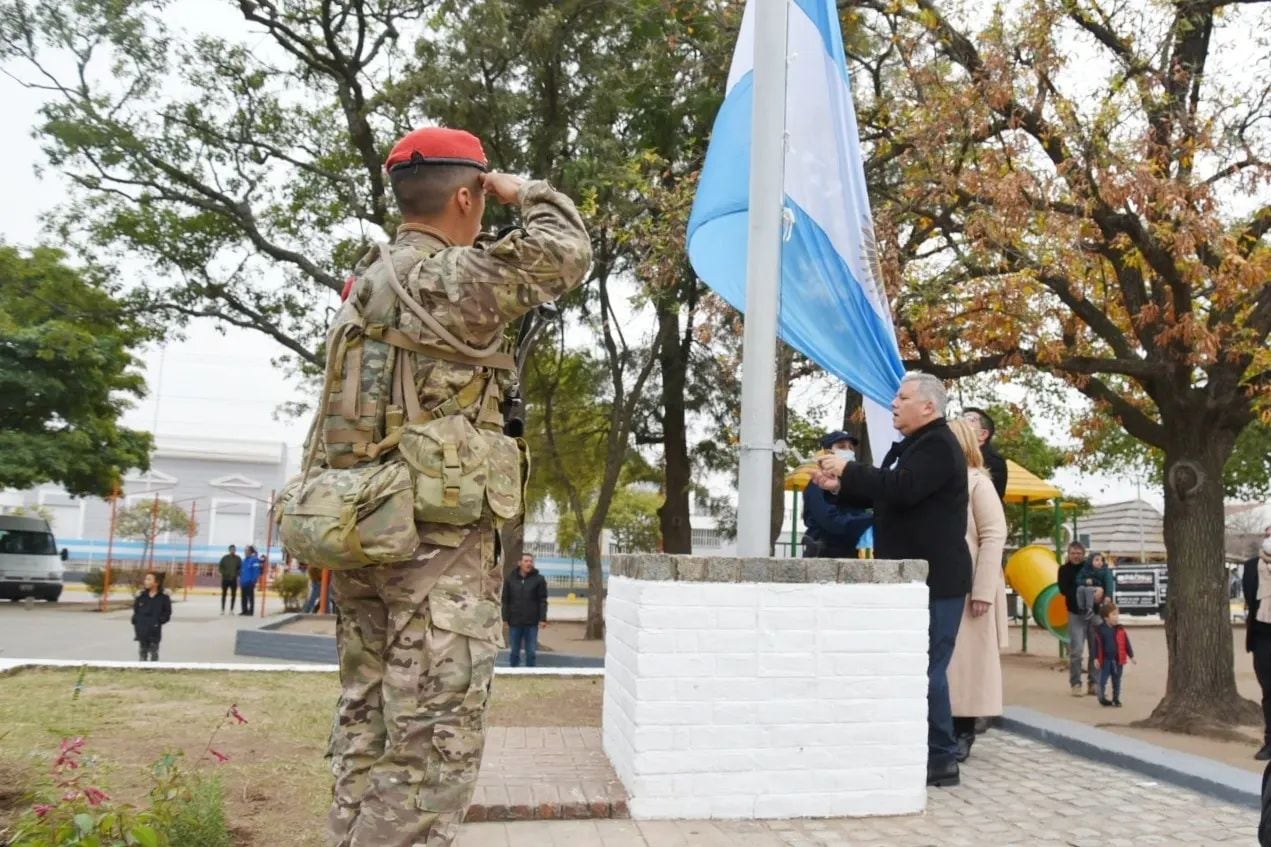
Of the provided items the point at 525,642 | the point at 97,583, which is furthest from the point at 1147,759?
the point at 97,583

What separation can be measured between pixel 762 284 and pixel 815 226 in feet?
3.62

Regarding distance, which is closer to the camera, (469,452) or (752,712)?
(469,452)

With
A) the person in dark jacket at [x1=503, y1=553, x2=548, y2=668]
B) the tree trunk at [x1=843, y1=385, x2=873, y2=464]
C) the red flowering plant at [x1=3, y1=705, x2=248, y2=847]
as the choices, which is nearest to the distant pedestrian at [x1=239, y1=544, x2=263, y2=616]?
the person in dark jacket at [x1=503, y1=553, x2=548, y2=668]

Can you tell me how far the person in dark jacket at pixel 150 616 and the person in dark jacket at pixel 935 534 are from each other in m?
10.3

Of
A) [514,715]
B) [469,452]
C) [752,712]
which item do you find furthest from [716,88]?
[469,452]

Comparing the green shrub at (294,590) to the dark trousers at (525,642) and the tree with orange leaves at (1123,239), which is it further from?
the tree with orange leaves at (1123,239)

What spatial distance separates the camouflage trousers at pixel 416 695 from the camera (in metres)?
2.69

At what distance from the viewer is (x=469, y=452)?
2.80 meters

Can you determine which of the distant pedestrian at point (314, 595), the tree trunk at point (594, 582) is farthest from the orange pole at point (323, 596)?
the tree trunk at point (594, 582)

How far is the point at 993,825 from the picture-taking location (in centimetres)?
448

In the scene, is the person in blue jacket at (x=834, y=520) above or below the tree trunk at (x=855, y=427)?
below

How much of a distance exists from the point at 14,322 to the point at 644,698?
2629 cm

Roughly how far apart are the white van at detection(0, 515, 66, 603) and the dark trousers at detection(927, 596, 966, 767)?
2687 cm

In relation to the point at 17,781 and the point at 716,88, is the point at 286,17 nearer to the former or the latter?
the point at 716,88
